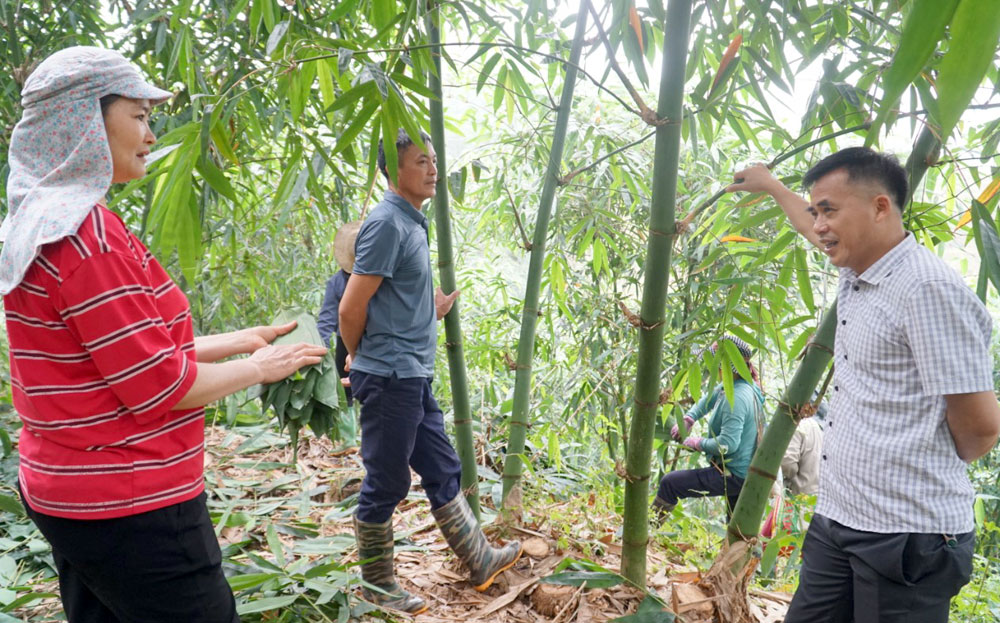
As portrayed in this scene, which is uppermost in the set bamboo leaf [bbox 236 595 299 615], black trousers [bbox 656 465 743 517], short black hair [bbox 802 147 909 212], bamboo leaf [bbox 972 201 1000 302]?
short black hair [bbox 802 147 909 212]

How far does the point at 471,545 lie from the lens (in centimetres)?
234

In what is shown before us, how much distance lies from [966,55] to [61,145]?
1173mm

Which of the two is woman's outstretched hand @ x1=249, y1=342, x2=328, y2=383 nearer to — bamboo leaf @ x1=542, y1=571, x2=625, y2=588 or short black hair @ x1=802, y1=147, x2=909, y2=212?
bamboo leaf @ x1=542, y1=571, x2=625, y2=588

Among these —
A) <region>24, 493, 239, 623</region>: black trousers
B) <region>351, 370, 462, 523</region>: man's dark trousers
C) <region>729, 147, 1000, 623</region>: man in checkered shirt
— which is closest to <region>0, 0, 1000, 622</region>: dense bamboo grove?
<region>729, 147, 1000, 623</region>: man in checkered shirt

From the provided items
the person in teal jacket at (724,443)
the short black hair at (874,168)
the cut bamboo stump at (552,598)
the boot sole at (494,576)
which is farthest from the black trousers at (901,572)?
the person in teal jacket at (724,443)

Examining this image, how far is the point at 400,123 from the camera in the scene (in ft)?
4.72

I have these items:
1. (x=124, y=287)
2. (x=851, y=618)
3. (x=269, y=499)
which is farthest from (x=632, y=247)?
(x=124, y=287)

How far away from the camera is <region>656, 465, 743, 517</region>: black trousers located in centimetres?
355

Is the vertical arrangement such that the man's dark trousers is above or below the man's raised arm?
below

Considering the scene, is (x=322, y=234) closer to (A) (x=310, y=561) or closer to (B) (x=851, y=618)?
(A) (x=310, y=561)

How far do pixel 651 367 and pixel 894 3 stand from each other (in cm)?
92

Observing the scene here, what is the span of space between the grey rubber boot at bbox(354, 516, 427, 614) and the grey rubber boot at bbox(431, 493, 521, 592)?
18cm

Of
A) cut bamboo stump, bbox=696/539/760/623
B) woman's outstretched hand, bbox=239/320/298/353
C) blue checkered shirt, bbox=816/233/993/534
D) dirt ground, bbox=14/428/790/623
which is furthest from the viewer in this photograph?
dirt ground, bbox=14/428/790/623

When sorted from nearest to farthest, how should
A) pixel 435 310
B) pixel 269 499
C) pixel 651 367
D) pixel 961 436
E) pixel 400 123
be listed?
pixel 961 436 < pixel 400 123 < pixel 651 367 < pixel 435 310 < pixel 269 499
